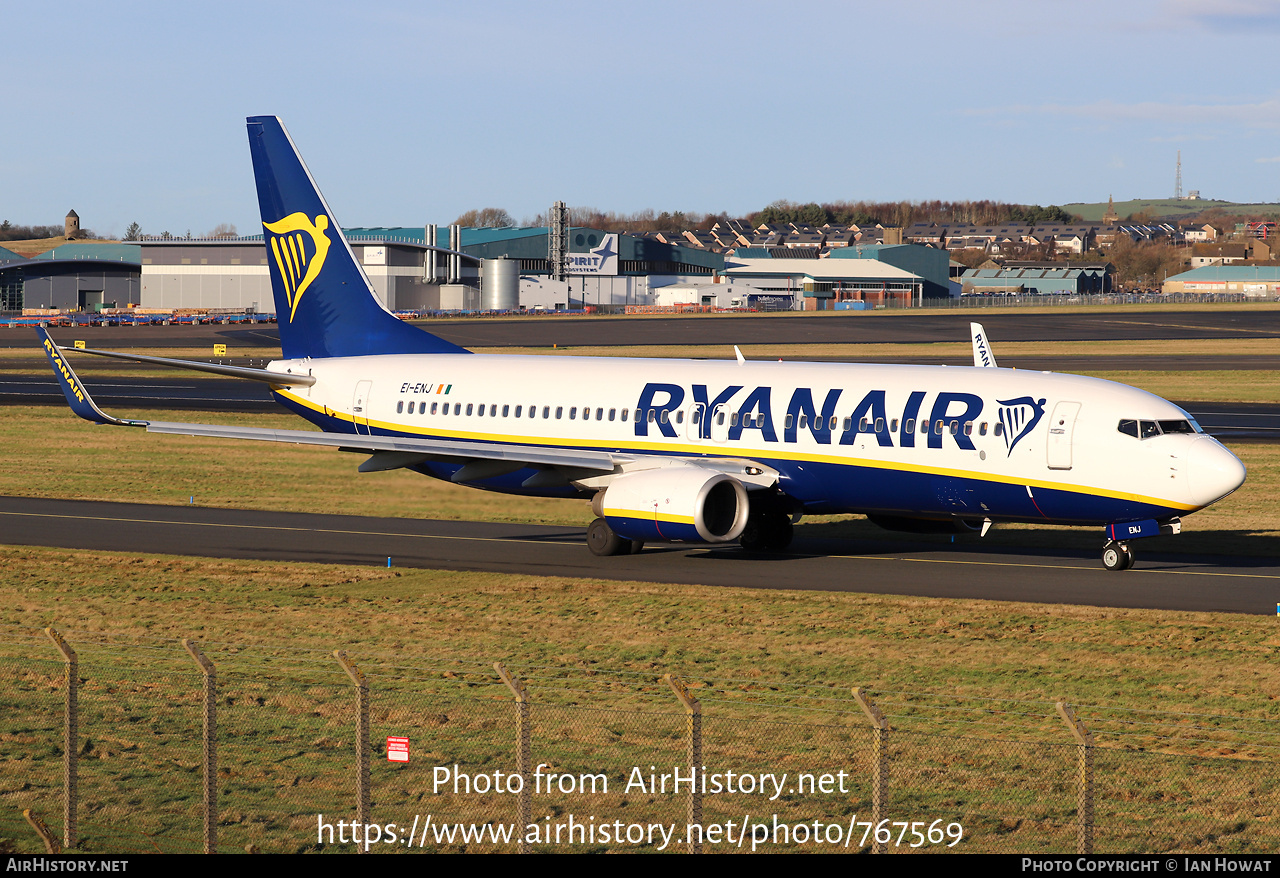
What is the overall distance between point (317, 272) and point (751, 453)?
52.7ft

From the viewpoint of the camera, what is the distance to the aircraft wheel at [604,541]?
123ft

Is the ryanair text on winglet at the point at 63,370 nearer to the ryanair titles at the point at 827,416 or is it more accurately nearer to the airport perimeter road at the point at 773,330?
the ryanair titles at the point at 827,416

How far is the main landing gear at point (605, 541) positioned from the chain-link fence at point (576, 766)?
1228 centimetres

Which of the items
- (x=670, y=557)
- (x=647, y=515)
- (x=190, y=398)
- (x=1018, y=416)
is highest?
(x=1018, y=416)

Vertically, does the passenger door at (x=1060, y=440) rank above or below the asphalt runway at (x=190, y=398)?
above

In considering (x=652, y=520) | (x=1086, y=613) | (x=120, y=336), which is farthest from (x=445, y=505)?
(x=120, y=336)

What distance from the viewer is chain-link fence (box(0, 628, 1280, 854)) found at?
1623 cm

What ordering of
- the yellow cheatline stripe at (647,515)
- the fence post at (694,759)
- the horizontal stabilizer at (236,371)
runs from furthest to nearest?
the horizontal stabilizer at (236,371), the yellow cheatline stripe at (647,515), the fence post at (694,759)

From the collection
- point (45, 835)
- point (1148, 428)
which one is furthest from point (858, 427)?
point (45, 835)

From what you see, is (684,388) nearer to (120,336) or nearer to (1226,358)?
(1226,358)

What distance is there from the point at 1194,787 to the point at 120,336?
5548 inches

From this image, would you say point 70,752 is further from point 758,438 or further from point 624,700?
point 758,438

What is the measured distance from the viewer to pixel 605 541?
37.4 metres

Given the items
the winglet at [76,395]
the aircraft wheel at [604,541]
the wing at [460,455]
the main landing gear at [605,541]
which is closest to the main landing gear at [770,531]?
the wing at [460,455]
